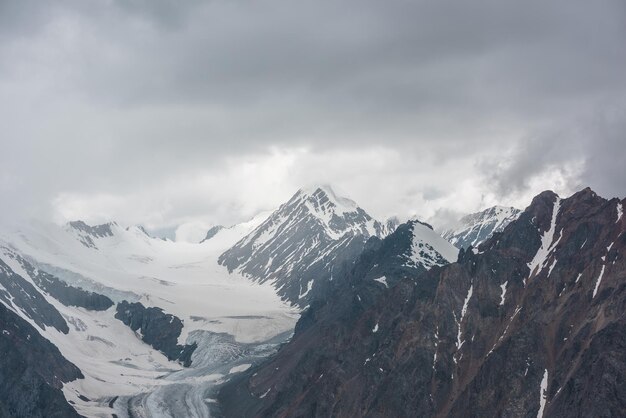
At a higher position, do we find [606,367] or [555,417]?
[606,367]
